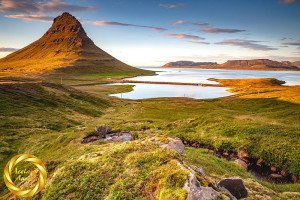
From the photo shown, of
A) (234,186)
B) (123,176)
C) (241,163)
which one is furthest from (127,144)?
(241,163)

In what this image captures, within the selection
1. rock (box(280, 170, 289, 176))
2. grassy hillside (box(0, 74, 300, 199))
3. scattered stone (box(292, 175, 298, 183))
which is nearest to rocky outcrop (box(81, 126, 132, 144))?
grassy hillside (box(0, 74, 300, 199))

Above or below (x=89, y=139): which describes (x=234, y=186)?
above

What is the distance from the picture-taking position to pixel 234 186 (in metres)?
15.1

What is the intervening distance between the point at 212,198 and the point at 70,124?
52770mm

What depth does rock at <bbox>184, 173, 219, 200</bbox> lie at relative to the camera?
11.7 metres

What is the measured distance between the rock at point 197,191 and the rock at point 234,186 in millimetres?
2644

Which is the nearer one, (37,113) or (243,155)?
(243,155)

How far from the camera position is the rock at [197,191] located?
11.7 meters

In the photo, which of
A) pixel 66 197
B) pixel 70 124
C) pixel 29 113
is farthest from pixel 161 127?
pixel 66 197

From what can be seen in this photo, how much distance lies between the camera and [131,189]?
14.0 metres

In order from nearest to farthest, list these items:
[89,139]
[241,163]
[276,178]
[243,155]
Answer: [276,178], [241,163], [243,155], [89,139]

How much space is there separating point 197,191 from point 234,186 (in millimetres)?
4088

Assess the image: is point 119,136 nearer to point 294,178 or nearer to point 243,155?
point 243,155

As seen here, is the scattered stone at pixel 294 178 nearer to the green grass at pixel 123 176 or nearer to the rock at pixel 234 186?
the rock at pixel 234 186
